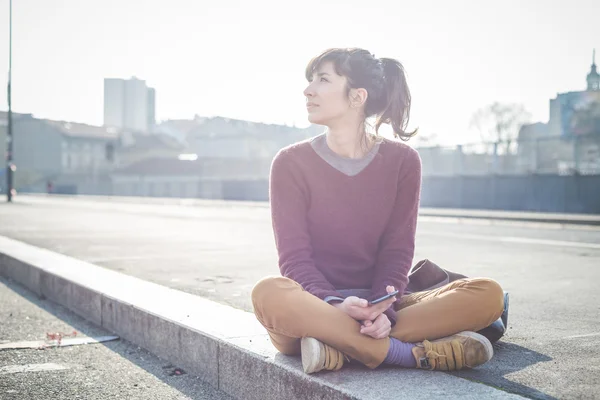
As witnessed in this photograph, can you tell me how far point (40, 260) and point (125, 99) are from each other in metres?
134

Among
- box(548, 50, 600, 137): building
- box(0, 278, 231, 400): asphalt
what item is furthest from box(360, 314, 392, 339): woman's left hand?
box(548, 50, 600, 137): building

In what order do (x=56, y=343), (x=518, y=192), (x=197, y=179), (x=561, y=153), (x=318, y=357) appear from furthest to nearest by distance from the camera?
1. (x=197, y=179)
2. (x=518, y=192)
3. (x=561, y=153)
4. (x=56, y=343)
5. (x=318, y=357)

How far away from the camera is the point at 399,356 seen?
2.92 m

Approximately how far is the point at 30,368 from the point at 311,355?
1.82 meters

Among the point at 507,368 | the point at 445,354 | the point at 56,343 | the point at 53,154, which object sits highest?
the point at 53,154

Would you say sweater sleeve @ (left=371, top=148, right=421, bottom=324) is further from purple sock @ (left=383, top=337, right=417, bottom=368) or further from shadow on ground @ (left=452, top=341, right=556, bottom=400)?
shadow on ground @ (left=452, top=341, right=556, bottom=400)

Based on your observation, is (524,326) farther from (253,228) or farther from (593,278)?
(253,228)

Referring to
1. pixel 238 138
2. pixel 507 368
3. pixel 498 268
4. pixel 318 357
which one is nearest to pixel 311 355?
pixel 318 357

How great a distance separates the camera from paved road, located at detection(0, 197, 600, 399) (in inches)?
122

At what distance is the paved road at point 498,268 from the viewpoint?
3105 millimetres

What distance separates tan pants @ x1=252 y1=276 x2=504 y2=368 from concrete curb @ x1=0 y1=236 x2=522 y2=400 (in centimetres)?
11

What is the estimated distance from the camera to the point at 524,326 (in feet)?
13.8

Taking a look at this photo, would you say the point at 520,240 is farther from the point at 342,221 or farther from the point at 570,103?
the point at 570,103

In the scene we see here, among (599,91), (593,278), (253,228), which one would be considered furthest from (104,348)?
(599,91)
